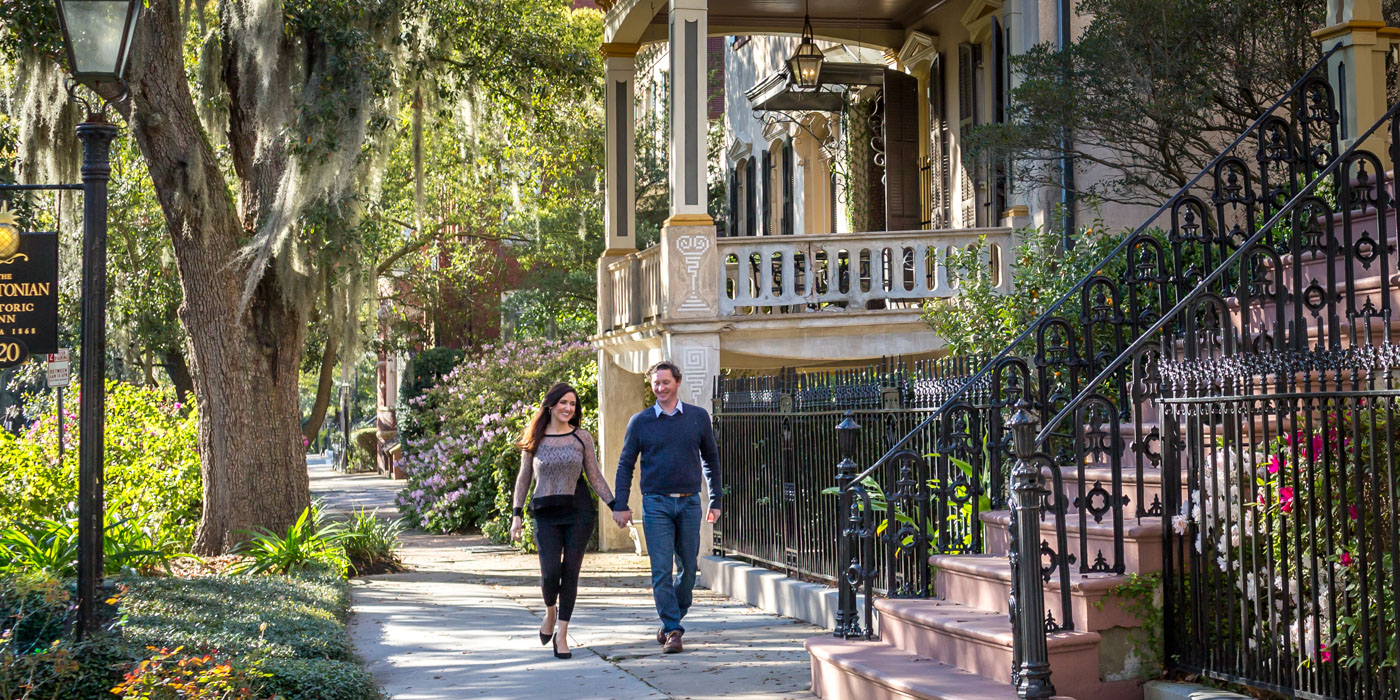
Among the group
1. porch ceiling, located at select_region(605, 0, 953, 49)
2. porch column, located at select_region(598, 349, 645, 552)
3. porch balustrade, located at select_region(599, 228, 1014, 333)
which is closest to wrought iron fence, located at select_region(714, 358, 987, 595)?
porch balustrade, located at select_region(599, 228, 1014, 333)

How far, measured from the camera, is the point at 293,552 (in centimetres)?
1277

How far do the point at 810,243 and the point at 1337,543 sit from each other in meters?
8.98

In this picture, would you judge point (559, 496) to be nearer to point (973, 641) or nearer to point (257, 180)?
point (973, 641)

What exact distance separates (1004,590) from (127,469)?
35.7 feet

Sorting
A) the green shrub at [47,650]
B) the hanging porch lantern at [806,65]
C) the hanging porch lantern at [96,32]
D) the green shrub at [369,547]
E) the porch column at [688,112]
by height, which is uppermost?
the hanging porch lantern at [806,65]

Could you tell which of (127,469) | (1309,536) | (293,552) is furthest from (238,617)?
(127,469)

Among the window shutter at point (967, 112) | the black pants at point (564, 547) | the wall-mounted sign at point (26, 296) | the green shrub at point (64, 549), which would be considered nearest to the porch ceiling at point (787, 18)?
the window shutter at point (967, 112)

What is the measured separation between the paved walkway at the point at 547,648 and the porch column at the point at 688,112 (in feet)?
12.6

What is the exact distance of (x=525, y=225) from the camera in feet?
85.1

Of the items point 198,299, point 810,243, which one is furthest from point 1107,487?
point 198,299

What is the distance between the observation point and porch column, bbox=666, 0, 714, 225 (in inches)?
546

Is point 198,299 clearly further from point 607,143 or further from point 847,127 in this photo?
point 847,127

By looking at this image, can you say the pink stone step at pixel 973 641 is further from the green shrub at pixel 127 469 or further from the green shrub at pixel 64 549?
the green shrub at pixel 127 469

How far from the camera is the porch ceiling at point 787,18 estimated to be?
1667 cm
